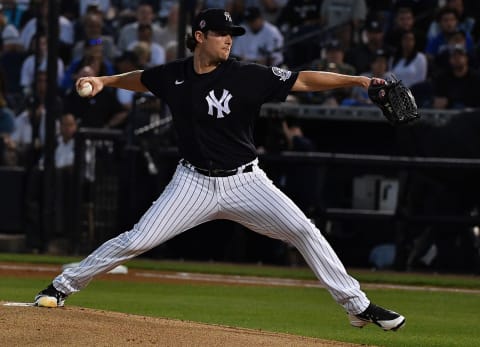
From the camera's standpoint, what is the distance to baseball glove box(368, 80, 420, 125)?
6.55 m

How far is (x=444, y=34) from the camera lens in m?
14.7

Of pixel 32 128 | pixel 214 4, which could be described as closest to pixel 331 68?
pixel 214 4

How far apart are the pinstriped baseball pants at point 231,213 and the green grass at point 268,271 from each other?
584 cm

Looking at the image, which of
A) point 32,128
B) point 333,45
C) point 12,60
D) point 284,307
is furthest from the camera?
point 12,60

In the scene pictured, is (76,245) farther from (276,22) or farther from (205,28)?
(205,28)

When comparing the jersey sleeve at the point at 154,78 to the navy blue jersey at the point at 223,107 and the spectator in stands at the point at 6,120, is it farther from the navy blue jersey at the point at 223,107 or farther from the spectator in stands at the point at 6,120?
the spectator in stands at the point at 6,120

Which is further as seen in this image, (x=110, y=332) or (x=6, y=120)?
(x=6, y=120)

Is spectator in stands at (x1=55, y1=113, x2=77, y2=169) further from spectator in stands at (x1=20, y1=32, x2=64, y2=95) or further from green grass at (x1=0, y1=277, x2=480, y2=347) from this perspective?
green grass at (x1=0, y1=277, x2=480, y2=347)

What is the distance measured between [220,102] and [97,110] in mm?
9694

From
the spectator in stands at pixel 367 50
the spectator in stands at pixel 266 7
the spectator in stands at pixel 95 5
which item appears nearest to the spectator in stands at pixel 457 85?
the spectator in stands at pixel 367 50

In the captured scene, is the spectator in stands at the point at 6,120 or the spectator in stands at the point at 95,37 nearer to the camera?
the spectator in stands at the point at 6,120

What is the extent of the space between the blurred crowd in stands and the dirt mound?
821 centimetres

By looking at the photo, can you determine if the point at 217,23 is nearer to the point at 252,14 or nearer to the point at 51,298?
the point at 51,298

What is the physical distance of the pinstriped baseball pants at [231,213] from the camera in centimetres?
655
